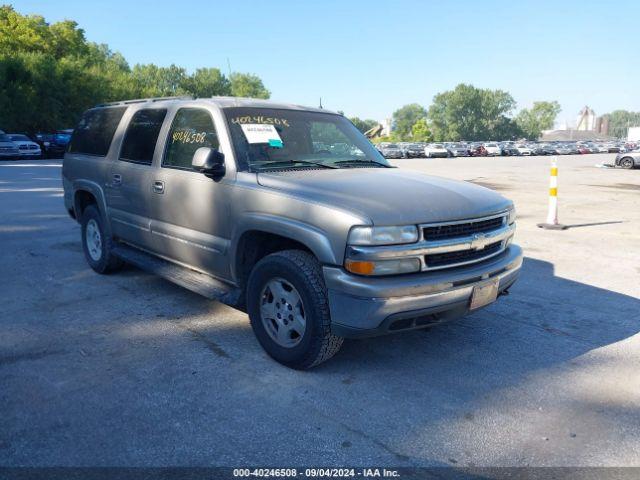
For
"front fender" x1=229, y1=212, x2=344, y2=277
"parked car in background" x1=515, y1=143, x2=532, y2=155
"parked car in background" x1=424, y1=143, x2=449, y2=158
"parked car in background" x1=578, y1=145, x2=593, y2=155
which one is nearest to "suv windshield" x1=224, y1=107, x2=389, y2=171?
"front fender" x1=229, y1=212, x2=344, y2=277

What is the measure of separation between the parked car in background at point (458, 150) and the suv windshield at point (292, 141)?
171 ft

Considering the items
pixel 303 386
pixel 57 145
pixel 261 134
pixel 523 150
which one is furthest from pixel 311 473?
pixel 523 150

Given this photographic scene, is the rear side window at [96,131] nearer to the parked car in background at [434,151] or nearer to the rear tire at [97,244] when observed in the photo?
the rear tire at [97,244]

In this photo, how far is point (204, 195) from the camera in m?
4.19

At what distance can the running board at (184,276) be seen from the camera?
13.3ft

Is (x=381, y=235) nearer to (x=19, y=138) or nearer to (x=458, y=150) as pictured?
(x=19, y=138)

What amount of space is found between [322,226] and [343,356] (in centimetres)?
110

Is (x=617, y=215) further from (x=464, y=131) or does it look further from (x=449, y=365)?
(x=464, y=131)

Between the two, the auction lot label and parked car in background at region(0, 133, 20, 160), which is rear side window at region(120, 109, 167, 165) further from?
parked car in background at region(0, 133, 20, 160)

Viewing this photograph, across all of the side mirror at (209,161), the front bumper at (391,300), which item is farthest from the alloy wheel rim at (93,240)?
the front bumper at (391,300)

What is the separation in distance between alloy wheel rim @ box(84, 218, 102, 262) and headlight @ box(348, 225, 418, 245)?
3.69 metres

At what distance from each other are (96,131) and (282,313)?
360 centimetres

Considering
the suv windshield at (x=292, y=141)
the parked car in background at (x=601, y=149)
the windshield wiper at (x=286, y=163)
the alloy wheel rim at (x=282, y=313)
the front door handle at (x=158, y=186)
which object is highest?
the suv windshield at (x=292, y=141)

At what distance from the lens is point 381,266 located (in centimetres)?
318
